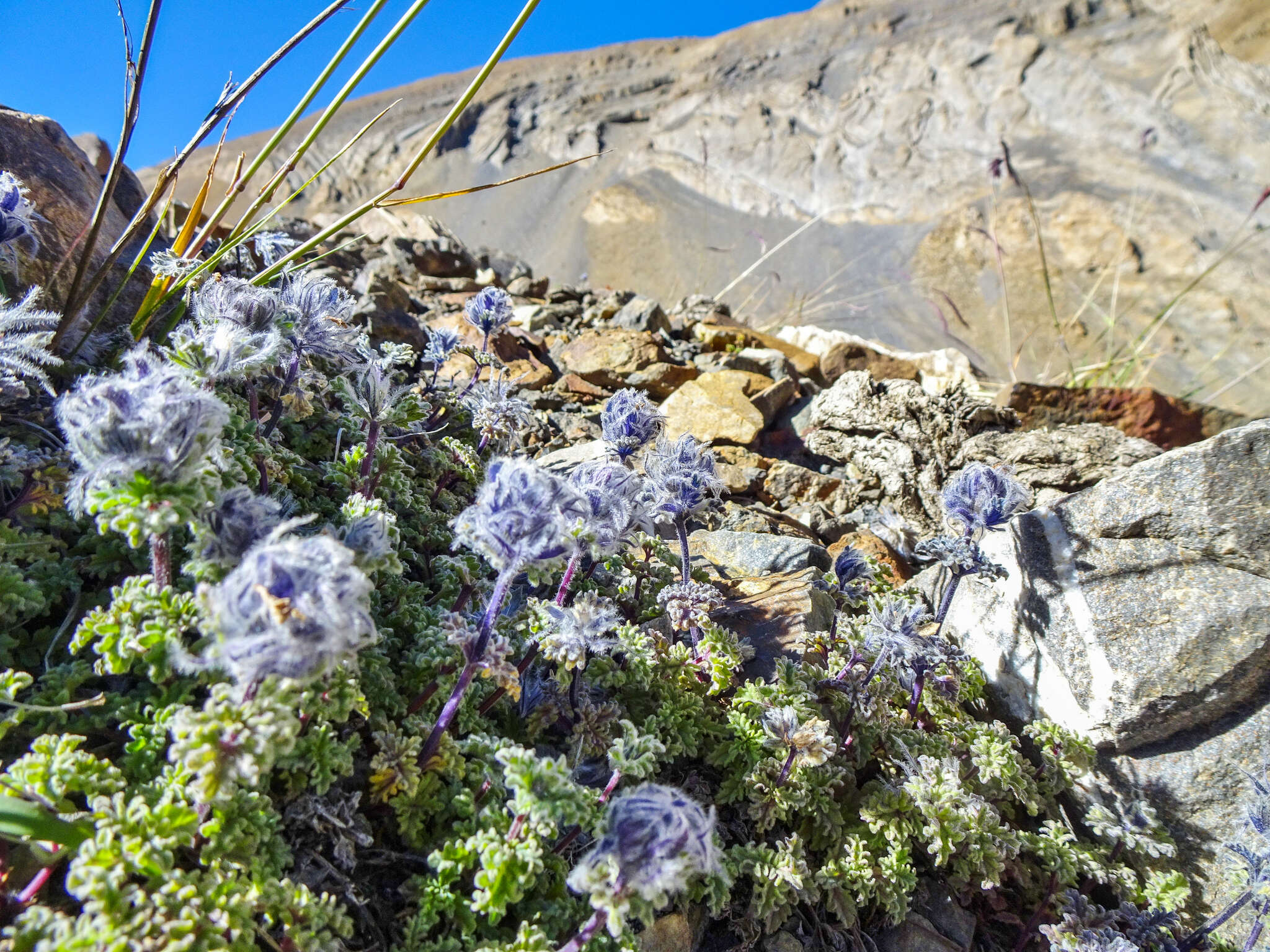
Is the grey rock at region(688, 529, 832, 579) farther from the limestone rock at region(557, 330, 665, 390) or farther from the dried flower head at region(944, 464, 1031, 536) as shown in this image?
the limestone rock at region(557, 330, 665, 390)

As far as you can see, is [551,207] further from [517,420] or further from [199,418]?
[199,418]

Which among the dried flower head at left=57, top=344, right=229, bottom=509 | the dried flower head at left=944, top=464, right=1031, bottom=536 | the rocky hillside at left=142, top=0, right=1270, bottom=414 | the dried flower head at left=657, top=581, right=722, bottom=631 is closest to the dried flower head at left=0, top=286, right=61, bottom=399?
the dried flower head at left=57, top=344, right=229, bottom=509

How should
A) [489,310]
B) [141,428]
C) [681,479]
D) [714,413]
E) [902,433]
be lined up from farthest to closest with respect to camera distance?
[714,413]
[902,433]
[489,310]
[681,479]
[141,428]

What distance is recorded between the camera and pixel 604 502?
221cm

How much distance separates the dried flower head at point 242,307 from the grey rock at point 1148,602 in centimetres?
323

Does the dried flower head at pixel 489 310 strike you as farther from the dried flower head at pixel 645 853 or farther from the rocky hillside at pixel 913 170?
the rocky hillside at pixel 913 170

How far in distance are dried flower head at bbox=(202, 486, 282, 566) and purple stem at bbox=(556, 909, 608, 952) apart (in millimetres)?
1157

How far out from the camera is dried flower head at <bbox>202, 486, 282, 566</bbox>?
1652mm

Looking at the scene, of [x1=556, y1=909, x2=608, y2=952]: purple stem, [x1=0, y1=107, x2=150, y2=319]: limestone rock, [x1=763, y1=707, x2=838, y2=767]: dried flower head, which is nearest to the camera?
[x1=556, y1=909, x2=608, y2=952]: purple stem

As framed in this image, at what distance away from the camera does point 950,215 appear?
14711 mm

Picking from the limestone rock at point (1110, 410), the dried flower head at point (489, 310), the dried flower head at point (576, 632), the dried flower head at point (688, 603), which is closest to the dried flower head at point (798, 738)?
the dried flower head at point (688, 603)

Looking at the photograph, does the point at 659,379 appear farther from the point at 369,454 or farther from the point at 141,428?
the point at 141,428

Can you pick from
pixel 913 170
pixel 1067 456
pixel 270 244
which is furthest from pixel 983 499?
pixel 913 170

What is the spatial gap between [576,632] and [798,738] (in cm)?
83
